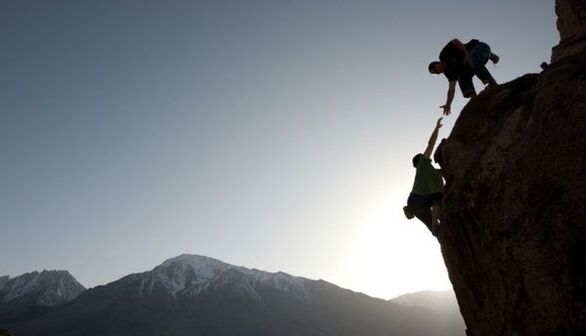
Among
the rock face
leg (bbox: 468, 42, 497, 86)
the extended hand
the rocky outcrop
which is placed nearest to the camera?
the rock face

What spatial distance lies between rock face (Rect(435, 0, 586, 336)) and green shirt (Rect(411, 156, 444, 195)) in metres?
0.71

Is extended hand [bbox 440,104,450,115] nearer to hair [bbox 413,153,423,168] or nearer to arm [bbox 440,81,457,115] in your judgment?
arm [bbox 440,81,457,115]

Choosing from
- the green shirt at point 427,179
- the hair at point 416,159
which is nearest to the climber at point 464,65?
the hair at point 416,159

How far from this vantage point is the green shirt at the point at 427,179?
9.66 m

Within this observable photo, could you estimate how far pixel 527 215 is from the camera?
613 centimetres

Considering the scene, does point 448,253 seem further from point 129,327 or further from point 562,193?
point 129,327

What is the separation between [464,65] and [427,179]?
3.10 meters

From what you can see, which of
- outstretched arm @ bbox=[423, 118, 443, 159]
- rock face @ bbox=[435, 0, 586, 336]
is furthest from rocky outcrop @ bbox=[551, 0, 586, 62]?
outstretched arm @ bbox=[423, 118, 443, 159]

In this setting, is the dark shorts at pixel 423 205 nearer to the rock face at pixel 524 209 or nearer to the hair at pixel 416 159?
the rock face at pixel 524 209

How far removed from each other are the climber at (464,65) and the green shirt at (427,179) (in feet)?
5.22

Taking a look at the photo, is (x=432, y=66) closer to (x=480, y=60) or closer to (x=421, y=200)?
(x=480, y=60)

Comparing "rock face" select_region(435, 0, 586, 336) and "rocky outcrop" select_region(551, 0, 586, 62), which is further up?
"rocky outcrop" select_region(551, 0, 586, 62)

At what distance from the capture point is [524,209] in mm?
6199

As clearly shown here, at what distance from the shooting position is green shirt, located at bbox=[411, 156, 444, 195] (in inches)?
380
